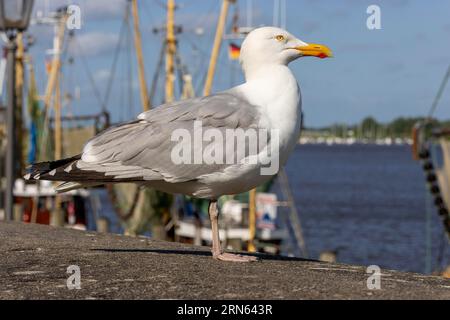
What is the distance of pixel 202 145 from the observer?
592cm

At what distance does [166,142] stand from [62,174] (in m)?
0.75

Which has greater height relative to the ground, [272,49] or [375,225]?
[272,49]

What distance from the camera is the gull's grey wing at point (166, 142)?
5.89 metres

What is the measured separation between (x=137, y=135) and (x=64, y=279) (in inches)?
51.0

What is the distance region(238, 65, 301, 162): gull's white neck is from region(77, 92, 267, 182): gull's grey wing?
103mm

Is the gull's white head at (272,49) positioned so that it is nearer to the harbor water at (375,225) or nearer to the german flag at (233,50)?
the harbor water at (375,225)

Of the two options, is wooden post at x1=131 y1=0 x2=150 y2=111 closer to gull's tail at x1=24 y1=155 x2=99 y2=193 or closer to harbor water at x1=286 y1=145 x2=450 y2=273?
harbor water at x1=286 y1=145 x2=450 y2=273

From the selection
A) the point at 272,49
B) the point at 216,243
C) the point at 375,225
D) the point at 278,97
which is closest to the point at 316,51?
the point at 272,49

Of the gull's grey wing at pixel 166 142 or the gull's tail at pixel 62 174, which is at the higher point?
the gull's grey wing at pixel 166 142

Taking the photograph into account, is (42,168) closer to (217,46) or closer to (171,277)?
(171,277)

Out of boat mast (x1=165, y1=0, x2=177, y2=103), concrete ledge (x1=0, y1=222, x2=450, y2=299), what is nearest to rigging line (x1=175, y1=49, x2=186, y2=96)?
boat mast (x1=165, y1=0, x2=177, y2=103)

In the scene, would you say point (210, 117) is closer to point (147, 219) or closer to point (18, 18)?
point (18, 18)

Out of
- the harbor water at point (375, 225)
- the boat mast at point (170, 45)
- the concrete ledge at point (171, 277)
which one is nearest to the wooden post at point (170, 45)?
the boat mast at point (170, 45)
